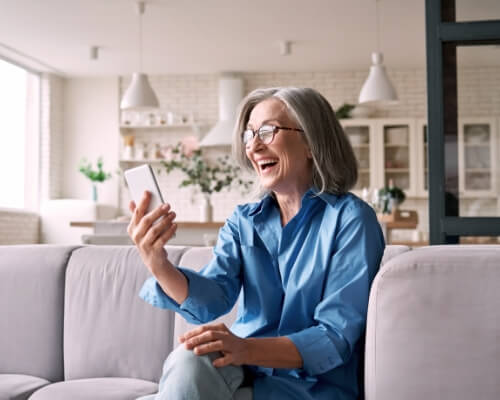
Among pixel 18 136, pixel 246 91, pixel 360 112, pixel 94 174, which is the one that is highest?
pixel 246 91

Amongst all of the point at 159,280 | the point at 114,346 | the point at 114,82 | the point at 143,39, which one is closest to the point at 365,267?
the point at 159,280

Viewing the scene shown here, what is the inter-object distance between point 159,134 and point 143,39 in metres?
2.00

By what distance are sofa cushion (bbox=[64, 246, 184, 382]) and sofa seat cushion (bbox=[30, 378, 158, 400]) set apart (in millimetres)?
65

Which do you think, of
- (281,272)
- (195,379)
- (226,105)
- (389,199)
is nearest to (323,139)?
(281,272)

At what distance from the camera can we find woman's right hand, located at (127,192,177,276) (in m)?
1.41

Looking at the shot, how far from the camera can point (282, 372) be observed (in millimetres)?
1518

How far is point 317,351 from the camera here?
1.44 metres

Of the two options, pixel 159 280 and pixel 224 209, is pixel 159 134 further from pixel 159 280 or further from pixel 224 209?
pixel 159 280

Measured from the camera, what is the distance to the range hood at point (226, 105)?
845 centimetres

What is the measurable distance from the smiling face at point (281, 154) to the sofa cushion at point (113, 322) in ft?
2.31

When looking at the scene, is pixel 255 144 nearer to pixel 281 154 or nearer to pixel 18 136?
pixel 281 154

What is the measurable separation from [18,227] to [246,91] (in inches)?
129

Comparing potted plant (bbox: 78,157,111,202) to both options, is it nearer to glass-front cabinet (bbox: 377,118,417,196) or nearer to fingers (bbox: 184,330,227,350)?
glass-front cabinet (bbox: 377,118,417,196)

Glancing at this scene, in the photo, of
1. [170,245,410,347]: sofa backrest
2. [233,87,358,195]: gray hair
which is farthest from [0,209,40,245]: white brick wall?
[233,87,358,195]: gray hair
